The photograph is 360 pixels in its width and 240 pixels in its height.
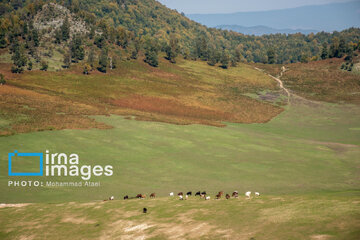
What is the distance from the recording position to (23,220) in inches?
1059

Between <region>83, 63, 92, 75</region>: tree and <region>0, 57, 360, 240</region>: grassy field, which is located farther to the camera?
<region>83, 63, 92, 75</region>: tree

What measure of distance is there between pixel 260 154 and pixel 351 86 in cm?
12099

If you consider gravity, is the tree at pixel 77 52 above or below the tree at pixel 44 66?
above

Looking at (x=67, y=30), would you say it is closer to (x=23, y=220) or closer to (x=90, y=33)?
(x=90, y=33)

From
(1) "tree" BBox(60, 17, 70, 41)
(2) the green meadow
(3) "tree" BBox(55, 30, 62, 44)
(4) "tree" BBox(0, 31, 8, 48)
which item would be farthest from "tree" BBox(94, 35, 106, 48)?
(2) the green meadow

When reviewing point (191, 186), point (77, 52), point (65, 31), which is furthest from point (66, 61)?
point (191, 186)

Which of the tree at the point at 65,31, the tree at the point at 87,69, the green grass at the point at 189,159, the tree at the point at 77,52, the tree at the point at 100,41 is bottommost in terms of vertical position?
the green grass at the point at 189,159

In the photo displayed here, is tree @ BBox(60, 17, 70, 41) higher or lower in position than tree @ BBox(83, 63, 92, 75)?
higher

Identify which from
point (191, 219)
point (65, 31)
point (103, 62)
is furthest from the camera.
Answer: point (65, 31)

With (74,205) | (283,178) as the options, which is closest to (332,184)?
(283,178)

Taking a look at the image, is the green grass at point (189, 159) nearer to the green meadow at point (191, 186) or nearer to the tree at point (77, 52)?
the green meadow at point (191, 186)

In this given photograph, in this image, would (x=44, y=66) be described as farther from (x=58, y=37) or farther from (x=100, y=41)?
(x=100, y=41)

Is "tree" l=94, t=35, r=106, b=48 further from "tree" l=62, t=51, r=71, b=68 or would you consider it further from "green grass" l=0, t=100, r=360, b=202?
"green grass" l=0, t=100, r=360, b=202

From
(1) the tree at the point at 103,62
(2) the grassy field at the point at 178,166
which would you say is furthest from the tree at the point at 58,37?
(2) the grassy field at the point at 178,166
